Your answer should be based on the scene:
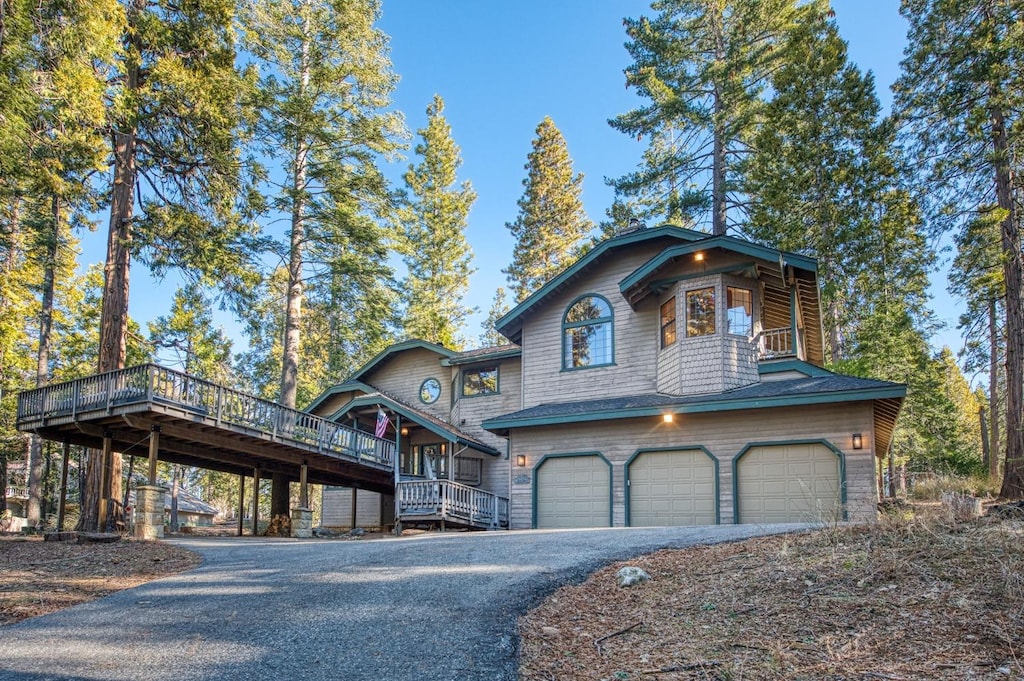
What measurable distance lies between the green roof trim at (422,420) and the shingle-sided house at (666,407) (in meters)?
0.04

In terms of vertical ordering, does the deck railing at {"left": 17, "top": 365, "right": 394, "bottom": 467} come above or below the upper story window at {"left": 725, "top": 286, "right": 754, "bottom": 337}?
below

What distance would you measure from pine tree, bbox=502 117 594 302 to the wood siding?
2057 cm

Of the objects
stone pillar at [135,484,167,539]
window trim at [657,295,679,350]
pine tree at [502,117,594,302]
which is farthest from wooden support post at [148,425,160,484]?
pine tree at [502,117,594,302]

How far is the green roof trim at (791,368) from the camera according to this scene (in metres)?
13.9

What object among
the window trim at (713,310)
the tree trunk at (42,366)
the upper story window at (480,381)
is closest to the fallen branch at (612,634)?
the window trim at (713,310)

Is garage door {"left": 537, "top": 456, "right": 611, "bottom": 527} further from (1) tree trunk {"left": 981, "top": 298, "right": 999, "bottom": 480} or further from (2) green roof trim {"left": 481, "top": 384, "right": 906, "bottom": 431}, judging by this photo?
(1) tree trunk {"left": 981, "top": 298, "right": 999, "bottom": 480}

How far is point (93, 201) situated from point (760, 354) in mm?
16053

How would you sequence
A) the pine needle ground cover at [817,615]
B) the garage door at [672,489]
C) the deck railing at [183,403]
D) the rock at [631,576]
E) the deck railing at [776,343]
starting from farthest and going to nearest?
1. the deck railing at [776,343]
2. the garage door at [672,489]
3. the deck railing at [183,403]
4. the rock at [631,576]
5. the pine needle ground cover at [817,615]

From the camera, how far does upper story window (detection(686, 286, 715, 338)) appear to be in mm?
14523

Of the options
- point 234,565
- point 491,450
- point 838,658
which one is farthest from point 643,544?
point 491,450

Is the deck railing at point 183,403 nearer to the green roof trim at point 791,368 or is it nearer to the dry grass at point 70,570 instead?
the dry grass at point 70,570

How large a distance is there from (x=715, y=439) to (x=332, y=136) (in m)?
16.4

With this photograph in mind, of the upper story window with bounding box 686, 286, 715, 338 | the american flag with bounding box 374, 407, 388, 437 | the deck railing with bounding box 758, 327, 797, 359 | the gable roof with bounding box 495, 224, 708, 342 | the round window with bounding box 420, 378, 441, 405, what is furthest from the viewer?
the round window with bounding box 420, 378, 441, 405

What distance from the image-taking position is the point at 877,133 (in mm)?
17125
